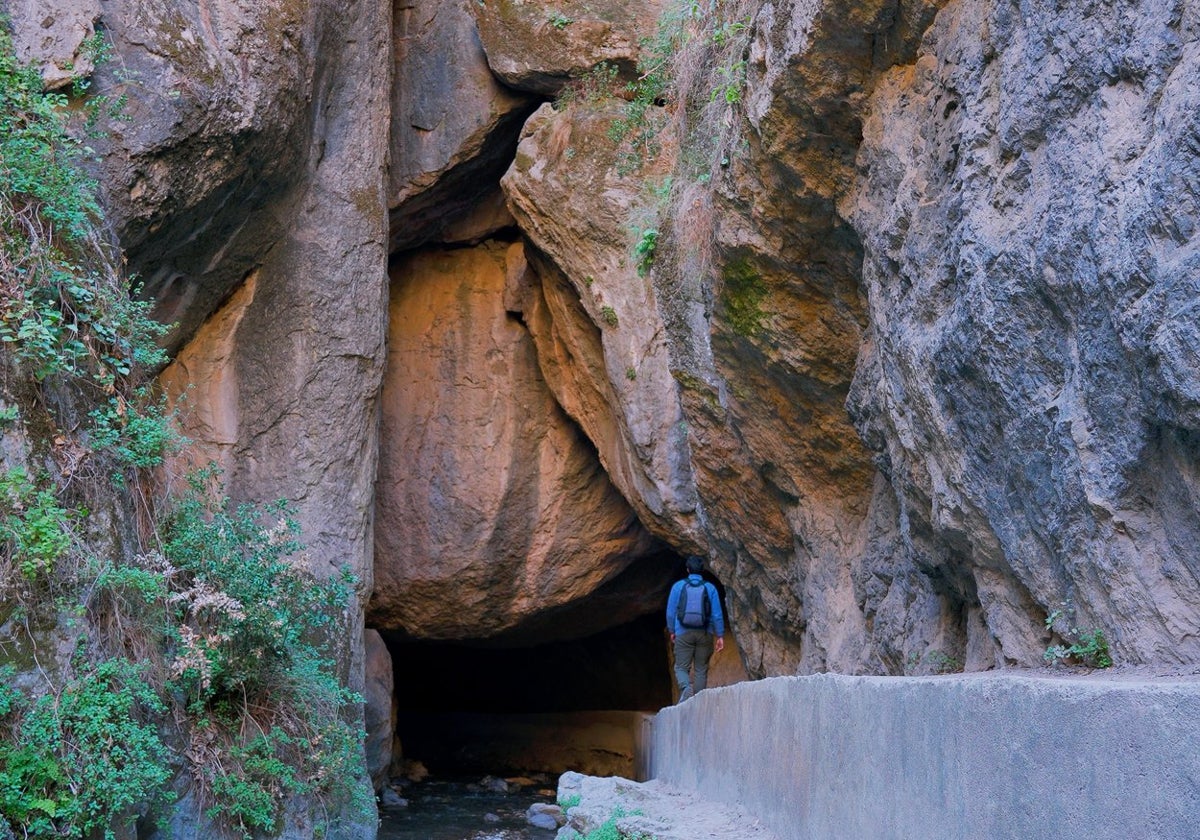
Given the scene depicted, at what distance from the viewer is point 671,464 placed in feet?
36.6

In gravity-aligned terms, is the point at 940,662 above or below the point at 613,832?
above

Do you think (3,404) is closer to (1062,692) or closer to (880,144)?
(880,144)

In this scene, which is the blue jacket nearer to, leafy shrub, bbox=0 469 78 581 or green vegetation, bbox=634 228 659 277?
green vegetation, bbox=634 228 659 277

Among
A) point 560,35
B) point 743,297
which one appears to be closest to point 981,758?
point 743,297

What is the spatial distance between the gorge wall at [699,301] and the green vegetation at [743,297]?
39mm

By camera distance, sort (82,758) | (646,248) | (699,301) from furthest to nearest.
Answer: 1. (646,248)
2. (699,301)
3. (82,758)

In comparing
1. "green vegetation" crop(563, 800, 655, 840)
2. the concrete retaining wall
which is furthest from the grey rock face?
"green vegetation" crop(563, 800, 655, 840)

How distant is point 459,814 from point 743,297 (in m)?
8.20

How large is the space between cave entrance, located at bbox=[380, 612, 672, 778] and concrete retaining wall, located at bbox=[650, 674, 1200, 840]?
40.1ft

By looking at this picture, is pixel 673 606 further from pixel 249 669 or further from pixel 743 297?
pixel 743 297

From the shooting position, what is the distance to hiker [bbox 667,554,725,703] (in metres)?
10.3

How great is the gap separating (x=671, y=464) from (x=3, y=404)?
650 cm

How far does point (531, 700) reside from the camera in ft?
59.3

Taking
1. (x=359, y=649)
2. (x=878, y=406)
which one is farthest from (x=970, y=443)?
(x=359, y=649)
